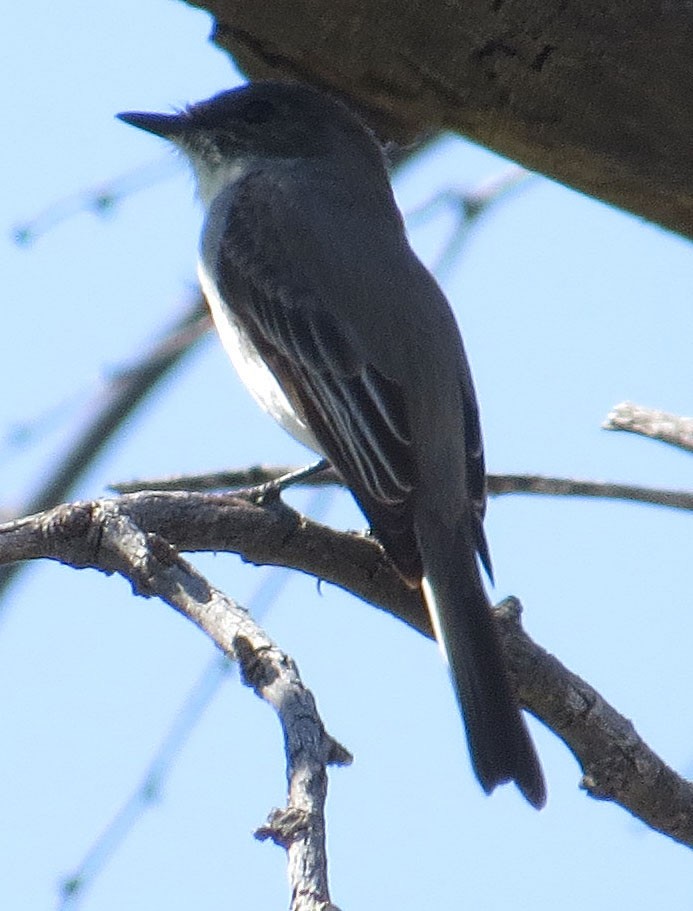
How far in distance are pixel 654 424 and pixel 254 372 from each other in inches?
46.6

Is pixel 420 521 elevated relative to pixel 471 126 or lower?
lower

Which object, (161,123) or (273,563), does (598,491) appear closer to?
(273,563)

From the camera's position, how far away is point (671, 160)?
281 centimetres

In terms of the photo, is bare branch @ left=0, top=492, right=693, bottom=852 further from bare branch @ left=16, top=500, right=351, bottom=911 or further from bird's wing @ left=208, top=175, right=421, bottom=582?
bird's wing @ left=208, top=175, right=421, bottom=582

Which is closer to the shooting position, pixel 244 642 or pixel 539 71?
pixel 244 642

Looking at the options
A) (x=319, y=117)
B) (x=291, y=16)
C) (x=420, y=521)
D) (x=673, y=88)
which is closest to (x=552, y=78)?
(x=673, y=88)

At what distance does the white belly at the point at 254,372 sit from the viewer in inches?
150

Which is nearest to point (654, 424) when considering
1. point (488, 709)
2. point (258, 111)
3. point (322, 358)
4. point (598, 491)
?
point (598, 491)

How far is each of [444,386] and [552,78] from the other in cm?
112

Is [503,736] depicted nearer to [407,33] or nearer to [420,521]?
[420,521]

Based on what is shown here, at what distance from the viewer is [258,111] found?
4.58 m

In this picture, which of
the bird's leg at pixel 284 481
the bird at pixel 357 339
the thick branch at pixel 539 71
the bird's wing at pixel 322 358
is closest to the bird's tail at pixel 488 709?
the bird at pixel 357 339

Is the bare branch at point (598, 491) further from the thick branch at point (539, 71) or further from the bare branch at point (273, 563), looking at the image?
the thick branch at point (539, 71)

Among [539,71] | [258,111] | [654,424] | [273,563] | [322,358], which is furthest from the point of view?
[258,111]
